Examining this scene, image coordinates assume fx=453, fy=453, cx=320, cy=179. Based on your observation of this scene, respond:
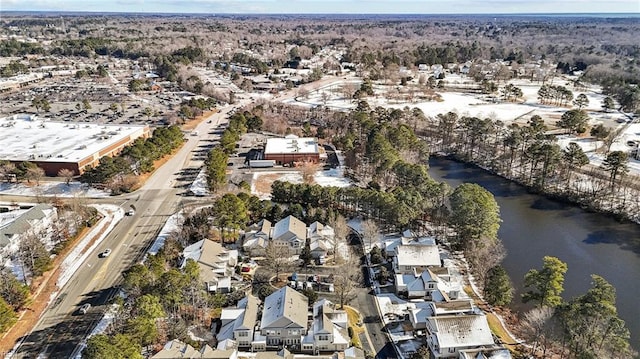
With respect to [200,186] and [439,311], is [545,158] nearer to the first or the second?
[439,311]

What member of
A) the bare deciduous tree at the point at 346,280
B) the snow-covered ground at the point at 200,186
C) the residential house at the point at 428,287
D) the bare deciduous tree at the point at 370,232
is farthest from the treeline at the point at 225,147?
the residential house at the point at 428,287

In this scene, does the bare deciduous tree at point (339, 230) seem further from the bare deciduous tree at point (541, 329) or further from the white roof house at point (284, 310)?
the bare deciduous tree at point (541, 329)

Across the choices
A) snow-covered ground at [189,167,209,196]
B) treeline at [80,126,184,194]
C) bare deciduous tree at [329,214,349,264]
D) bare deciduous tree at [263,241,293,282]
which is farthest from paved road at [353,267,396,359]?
treeline at [80,126,184,194]

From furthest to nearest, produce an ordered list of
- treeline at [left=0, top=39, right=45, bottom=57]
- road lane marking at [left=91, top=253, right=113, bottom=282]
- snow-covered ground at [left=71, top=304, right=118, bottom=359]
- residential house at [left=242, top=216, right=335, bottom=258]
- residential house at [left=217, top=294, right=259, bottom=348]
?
1. treeline at [left=0, top=39, right=45, bottom=57]
2. residential house at [left=242, top=216, right=335, bottom=258]
3. road lane marking at [left=91, top=253, right=113, bottom=282]
4. residential house at [left=217, top=294, right=259, bottom=348]
5. snow-covered ground at [left=71, top=304, right=118, bottom=359]

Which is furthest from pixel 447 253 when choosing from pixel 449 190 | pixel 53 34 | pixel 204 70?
pixel 53 34

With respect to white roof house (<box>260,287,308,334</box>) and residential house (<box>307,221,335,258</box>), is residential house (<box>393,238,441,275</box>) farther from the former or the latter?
white roof house (<box>260,287,308,334</box>)

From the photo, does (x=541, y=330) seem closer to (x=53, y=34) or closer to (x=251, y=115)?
(x=251, y=115)

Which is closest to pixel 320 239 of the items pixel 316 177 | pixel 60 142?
pixel 316 177
